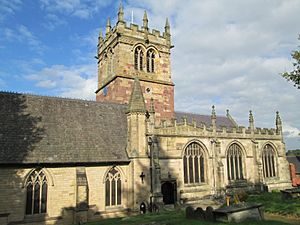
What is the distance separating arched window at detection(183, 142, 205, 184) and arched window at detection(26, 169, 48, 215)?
12.7m

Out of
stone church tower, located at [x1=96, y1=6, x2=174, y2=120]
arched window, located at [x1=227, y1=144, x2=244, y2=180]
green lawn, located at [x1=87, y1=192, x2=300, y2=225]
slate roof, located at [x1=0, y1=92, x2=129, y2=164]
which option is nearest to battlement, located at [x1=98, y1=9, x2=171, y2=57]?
stone church tower, located at [x1=96, y1=6, x2=174, y2=120]

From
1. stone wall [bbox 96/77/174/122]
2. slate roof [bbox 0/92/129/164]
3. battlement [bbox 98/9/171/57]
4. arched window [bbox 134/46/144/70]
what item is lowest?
slate roof [bbox 0/92/129/164]

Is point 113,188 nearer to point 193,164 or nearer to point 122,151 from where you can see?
point 122,151

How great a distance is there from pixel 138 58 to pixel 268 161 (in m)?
20.2

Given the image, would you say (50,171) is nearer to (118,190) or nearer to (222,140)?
(118,190)

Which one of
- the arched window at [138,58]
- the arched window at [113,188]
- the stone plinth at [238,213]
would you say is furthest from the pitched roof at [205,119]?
the stone plinth at [238,213]

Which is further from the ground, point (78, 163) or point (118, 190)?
point (78, 163)

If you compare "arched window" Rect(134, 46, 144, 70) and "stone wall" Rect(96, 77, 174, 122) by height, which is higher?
"arched window" Rect(134, 46, 144, 70)

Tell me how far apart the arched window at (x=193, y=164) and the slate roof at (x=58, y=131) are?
663 cm

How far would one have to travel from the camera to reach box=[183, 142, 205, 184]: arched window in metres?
25.8

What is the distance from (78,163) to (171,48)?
70.7 ft

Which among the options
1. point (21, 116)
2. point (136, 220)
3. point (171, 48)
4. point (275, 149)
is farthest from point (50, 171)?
point (275, 149)

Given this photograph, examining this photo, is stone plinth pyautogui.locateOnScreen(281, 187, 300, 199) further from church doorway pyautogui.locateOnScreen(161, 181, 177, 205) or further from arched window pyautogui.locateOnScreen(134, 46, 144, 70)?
arched window pyautogui.locateOnScreen(134, 46, 144, 70)

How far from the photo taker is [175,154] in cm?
2492
